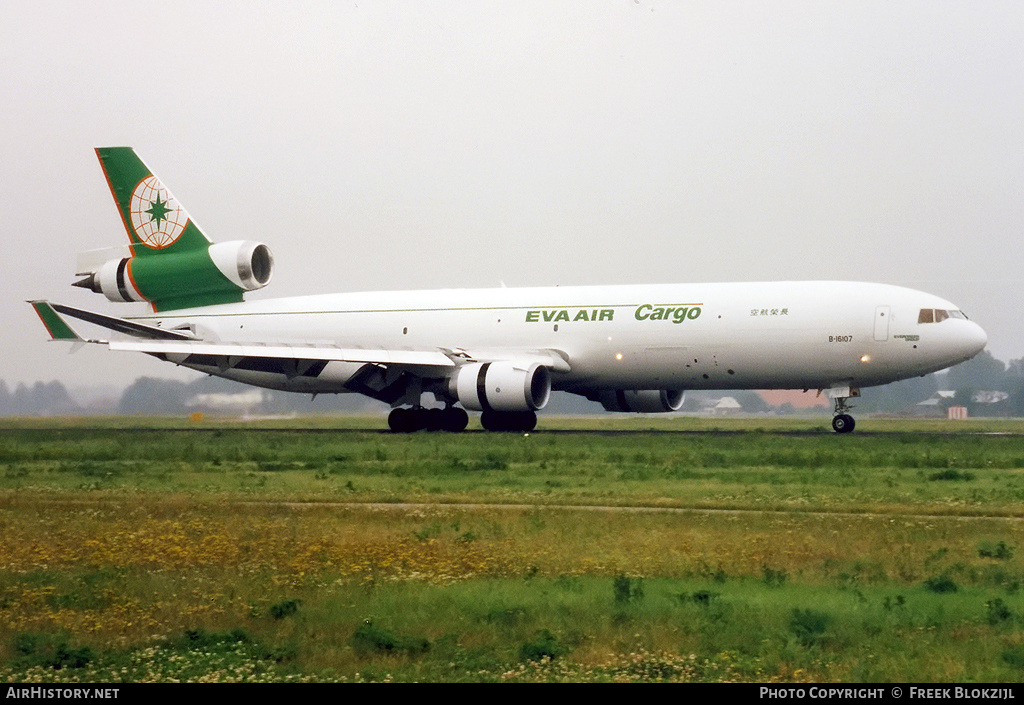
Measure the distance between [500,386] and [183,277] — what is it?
1506 centimetres

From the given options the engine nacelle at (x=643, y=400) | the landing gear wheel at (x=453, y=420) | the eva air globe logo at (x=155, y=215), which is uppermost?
the eva air globe logo at (x=155, y=215)

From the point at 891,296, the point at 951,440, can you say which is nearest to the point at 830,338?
the point at 891,296

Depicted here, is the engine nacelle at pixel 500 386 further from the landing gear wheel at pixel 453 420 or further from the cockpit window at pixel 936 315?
the cockpit window at pixel 936 315

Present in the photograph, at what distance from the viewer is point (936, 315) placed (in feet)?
119

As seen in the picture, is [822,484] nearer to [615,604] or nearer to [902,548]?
[902,548]

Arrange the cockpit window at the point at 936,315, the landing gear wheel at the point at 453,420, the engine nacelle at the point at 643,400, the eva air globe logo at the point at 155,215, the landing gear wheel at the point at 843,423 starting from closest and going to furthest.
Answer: the cockpit window at the point at 936,315 → the landing gear wheel at the point at 843,423 → the landing gear wheel at the point at 453,420 → the engine nacelle at the point at 643,400 → the eva air globe logo at the point at 155,215

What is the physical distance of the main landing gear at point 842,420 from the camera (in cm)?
3844

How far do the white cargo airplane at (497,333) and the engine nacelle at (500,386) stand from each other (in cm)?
5

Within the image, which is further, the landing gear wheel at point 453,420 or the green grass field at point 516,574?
the landing gear wheel at point 453,420

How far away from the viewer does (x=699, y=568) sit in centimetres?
1357

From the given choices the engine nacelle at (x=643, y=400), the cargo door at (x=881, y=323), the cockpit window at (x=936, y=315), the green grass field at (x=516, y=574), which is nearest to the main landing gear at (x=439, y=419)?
the engine nacelle at (x=643, y=400)

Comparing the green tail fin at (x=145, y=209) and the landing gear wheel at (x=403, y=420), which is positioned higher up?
the green tail fin at (x=145, y=209)

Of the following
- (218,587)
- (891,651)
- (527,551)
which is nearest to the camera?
(891,651)
